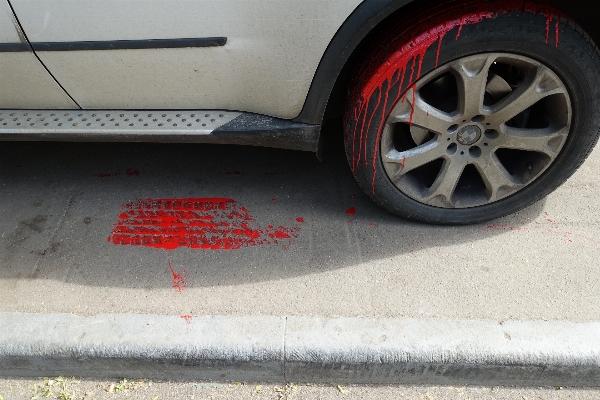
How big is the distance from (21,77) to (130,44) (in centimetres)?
55

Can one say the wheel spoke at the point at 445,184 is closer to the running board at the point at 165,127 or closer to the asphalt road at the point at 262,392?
the running board at the point at 165,127

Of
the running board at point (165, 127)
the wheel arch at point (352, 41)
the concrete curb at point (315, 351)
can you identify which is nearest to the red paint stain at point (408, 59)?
the wheel arch at point (352, 41)

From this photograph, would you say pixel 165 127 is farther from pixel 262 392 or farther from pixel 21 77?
pixel 262 392

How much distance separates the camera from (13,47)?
1.98 meters

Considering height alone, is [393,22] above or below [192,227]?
above

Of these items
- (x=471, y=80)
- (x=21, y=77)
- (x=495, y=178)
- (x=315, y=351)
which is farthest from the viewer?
(x=495, y=178)

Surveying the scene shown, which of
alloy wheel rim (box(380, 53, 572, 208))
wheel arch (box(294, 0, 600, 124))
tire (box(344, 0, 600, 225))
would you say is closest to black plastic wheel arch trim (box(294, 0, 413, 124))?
wheel arch (box(294, 0, 600, 124))

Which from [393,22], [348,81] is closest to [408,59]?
[393,22]

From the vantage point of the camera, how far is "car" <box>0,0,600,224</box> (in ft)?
6.12

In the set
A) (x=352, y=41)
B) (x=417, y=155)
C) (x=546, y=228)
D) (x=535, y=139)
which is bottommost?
(x=546, y=228)

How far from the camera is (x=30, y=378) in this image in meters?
1.97

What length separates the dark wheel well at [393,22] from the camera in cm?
197

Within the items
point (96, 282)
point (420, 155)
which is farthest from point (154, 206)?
point (420, 155)

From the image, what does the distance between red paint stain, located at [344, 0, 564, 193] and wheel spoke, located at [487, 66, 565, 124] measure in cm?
16
